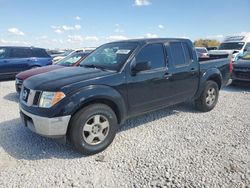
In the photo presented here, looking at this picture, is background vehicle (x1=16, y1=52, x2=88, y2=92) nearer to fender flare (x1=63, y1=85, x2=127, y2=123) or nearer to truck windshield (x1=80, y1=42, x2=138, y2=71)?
truck windshield (x1=80, y1=42, x2=138, y2=71)

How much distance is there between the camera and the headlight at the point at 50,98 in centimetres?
346

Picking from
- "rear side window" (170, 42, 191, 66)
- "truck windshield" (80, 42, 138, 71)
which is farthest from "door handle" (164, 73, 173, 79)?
"truck windshield" (80, 42, 138, 71)

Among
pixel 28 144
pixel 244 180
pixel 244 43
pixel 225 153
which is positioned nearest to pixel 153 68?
pixel 225 153

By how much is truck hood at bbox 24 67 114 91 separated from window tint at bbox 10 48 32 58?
847 centimetres

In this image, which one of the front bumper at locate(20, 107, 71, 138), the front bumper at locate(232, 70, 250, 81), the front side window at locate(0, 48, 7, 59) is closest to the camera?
the front bumper at locate(20, 107, 71, 138)

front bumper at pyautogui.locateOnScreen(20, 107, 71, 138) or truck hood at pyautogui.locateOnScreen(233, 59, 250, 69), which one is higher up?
truck hood at pyautogui.locateOnScreen(233, 59, 250, 69)

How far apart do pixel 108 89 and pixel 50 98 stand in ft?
3.03

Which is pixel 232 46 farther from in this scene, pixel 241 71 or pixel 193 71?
pixel 193 71

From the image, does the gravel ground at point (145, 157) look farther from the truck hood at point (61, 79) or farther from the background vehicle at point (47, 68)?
the background vehicle at point (47, 68)

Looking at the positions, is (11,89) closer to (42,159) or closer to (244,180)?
(42,159)

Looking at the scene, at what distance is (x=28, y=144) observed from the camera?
164 inches

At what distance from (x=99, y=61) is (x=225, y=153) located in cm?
282

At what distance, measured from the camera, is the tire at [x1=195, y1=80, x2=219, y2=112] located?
575 centimetres

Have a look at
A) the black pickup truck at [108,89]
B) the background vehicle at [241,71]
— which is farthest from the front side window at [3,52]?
the background vehicle at [241,71]
